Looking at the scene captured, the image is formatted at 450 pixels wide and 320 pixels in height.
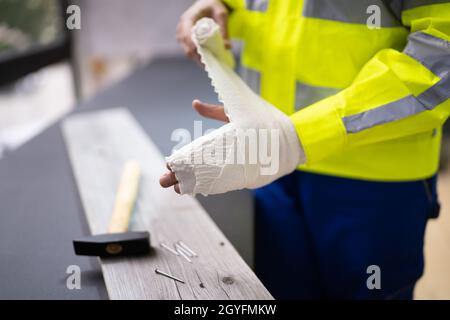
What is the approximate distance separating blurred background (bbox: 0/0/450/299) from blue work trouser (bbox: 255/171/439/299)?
0.94 m

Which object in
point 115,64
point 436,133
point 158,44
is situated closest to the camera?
point 436,133

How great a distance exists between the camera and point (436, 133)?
79 cm

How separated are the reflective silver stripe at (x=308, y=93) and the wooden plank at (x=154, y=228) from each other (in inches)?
11.4

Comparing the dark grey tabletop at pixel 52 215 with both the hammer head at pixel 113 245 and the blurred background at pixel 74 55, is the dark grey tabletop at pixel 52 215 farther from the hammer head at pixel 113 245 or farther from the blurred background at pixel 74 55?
the blurred background at pixel 74 55

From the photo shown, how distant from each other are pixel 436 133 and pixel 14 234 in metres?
0.84

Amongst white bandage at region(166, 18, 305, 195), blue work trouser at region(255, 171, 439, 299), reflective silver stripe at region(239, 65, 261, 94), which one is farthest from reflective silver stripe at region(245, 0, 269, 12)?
blue work trouser at region(255, 171, 439, 299)

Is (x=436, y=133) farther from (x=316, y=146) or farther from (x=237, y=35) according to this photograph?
(x=237, y=35)

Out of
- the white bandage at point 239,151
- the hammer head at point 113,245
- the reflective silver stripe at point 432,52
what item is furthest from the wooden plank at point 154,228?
the reflective silver stripe at point 432,52

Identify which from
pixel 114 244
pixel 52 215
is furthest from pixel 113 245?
pixel 52 215

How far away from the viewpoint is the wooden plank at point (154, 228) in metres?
0.59

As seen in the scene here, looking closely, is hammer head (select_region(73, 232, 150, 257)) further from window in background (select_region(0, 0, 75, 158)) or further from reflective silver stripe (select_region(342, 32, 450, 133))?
window in background (select_region(0, 0, 75, 158))

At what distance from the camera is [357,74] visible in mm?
731

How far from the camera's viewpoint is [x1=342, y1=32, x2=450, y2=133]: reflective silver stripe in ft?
1.94
